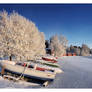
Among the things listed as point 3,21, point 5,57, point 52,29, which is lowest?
point 5,57

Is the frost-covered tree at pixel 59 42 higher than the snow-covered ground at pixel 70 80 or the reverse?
higher

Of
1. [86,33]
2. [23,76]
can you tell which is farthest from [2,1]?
[23,76]

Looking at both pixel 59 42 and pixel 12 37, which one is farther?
pixel 59 42

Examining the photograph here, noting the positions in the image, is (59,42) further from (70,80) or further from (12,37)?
(70,80)

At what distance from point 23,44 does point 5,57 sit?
67 cm

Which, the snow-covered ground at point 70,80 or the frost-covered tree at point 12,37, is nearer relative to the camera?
the snow-covered ground at point 70,80

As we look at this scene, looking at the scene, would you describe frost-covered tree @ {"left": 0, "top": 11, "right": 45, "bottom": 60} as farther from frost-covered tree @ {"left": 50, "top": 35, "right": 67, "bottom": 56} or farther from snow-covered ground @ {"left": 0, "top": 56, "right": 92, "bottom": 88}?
snow-covered ground @ {"left": 0, "top": 56, "right": 92, "bottom": 88}

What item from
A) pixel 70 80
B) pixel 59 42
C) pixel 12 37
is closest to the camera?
pixel 70 80

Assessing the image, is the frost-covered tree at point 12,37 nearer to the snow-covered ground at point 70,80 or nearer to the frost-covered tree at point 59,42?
the frost-covered tree at point 59,42

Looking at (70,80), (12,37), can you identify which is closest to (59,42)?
(12,37)

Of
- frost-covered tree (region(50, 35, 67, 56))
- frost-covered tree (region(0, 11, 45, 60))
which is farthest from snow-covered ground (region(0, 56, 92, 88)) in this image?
frost-covered tree (region(0, 11, 45, 60))

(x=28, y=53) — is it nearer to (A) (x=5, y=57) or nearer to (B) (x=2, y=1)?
(A) (x=5, y=57)

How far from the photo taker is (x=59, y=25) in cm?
175

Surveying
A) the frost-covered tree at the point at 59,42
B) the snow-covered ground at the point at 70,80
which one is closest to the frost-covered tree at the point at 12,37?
the frost-covered tree at the point at 59,42
